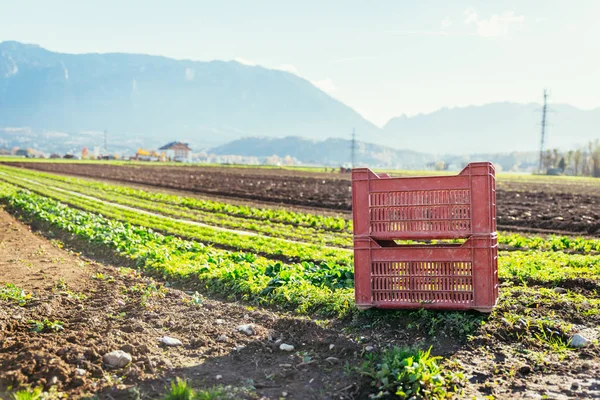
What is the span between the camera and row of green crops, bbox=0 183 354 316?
8.20m

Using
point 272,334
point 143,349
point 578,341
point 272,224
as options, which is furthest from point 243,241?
point 578,341

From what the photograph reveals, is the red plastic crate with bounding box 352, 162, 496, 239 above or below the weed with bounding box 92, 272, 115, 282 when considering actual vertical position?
above

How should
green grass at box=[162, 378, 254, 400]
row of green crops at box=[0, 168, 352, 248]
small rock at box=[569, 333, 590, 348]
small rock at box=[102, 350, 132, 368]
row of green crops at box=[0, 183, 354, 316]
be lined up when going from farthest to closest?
row of green crops at box=[0, 168, 352, 248], row of green crops at box=[0, 183, 354, 316], small rock at box=[569, 333, 590, 348], small rock at box=[102, 350, 132, 368], green grass at box=[162, 378, 254, 400]

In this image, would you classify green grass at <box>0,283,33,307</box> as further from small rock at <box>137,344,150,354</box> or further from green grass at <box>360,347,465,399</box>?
green grass at <box>360,347,465,399</box>

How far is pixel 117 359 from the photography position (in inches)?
230

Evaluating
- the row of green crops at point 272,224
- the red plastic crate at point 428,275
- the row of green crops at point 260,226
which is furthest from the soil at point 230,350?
the row of green crops at point 260,226

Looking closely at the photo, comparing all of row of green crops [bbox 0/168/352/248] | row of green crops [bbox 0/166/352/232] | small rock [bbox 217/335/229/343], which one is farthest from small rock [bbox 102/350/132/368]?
row of green crops [bbox 0/166/352/232]

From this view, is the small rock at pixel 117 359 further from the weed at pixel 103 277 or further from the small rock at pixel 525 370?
the weed at pixel 103 277

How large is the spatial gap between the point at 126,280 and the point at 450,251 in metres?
5.56

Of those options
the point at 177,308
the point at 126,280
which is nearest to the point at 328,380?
the point at 177,308

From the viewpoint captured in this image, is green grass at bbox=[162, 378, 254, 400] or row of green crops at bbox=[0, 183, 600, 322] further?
row of green crops at bbox=[0, 183, 600, 322]

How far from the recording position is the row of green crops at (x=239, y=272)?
820cm

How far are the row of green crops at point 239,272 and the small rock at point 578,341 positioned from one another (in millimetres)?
2563

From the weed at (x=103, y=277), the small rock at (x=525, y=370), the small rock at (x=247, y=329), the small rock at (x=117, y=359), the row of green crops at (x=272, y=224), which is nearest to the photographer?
the small rock at (x=525, y=370)
